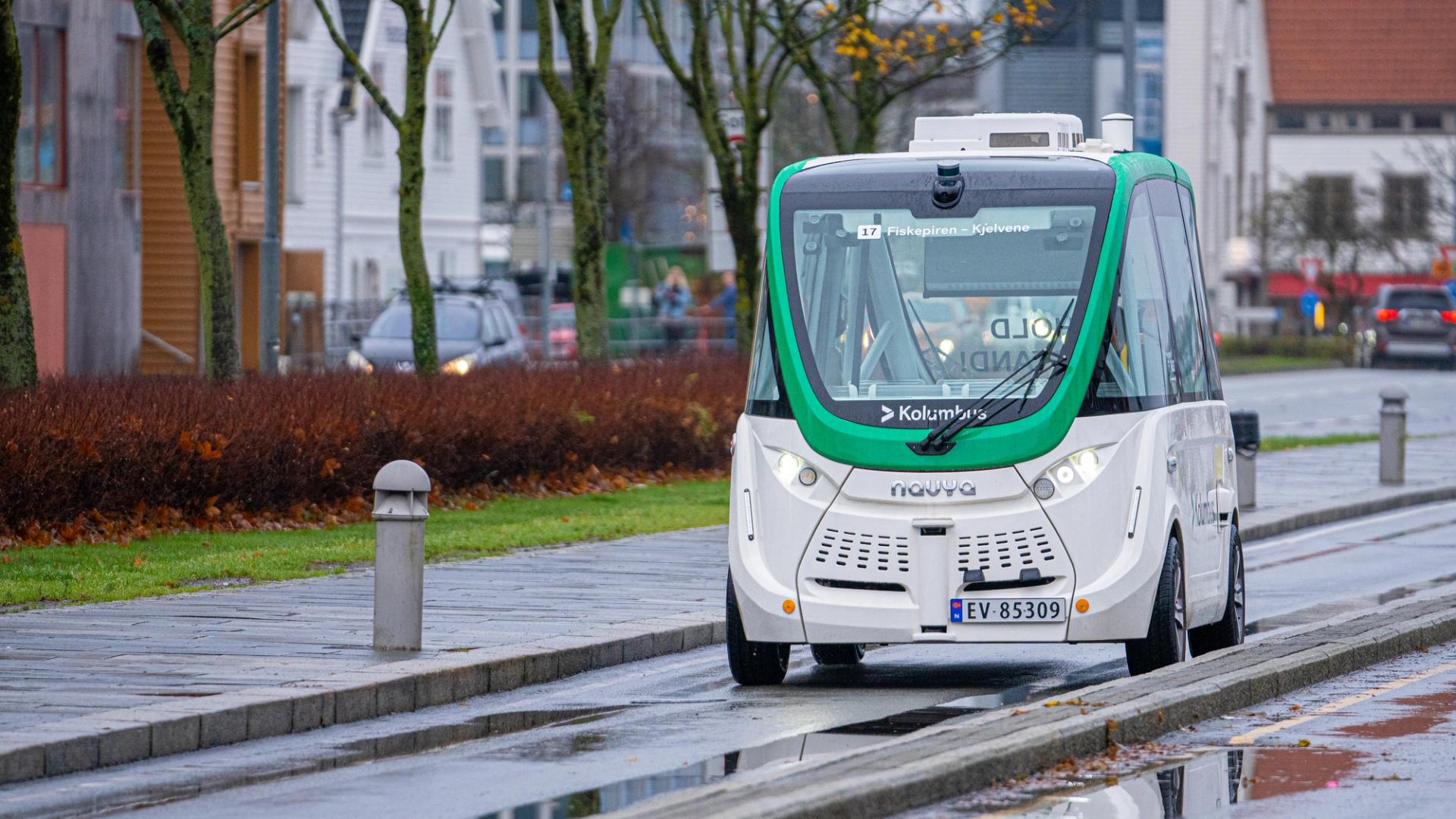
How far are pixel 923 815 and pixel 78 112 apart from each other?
2993cm

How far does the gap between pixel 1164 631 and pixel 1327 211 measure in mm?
68245

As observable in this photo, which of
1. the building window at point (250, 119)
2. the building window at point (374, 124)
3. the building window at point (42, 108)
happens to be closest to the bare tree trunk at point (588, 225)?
the building window at point (42, 108)

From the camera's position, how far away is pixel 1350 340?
6662cm

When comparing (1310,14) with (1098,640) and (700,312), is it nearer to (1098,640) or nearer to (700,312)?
(700,312)

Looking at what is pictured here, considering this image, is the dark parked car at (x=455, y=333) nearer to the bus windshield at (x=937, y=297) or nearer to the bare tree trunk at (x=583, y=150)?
the bare tree trunk at (x=583, y=150)

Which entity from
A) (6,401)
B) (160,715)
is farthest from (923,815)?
Result: (6,401)

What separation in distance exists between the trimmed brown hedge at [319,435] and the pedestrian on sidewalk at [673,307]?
2552 centimetres

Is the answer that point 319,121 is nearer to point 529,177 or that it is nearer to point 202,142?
point 202,142

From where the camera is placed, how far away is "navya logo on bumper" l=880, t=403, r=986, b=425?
1179 cm

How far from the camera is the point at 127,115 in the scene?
131 feet

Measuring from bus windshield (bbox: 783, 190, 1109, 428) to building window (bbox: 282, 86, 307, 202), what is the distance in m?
42.3

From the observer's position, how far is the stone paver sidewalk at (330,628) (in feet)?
35.8

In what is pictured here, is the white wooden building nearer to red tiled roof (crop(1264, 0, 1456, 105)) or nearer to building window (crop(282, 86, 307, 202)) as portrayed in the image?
building window (crop(282, 86, 307, 202))

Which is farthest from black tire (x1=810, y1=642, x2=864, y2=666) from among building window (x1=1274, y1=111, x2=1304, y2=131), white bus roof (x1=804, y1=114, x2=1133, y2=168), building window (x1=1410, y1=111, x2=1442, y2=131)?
building window (x1=1410, y1=111, x2=1442, y2=131)
